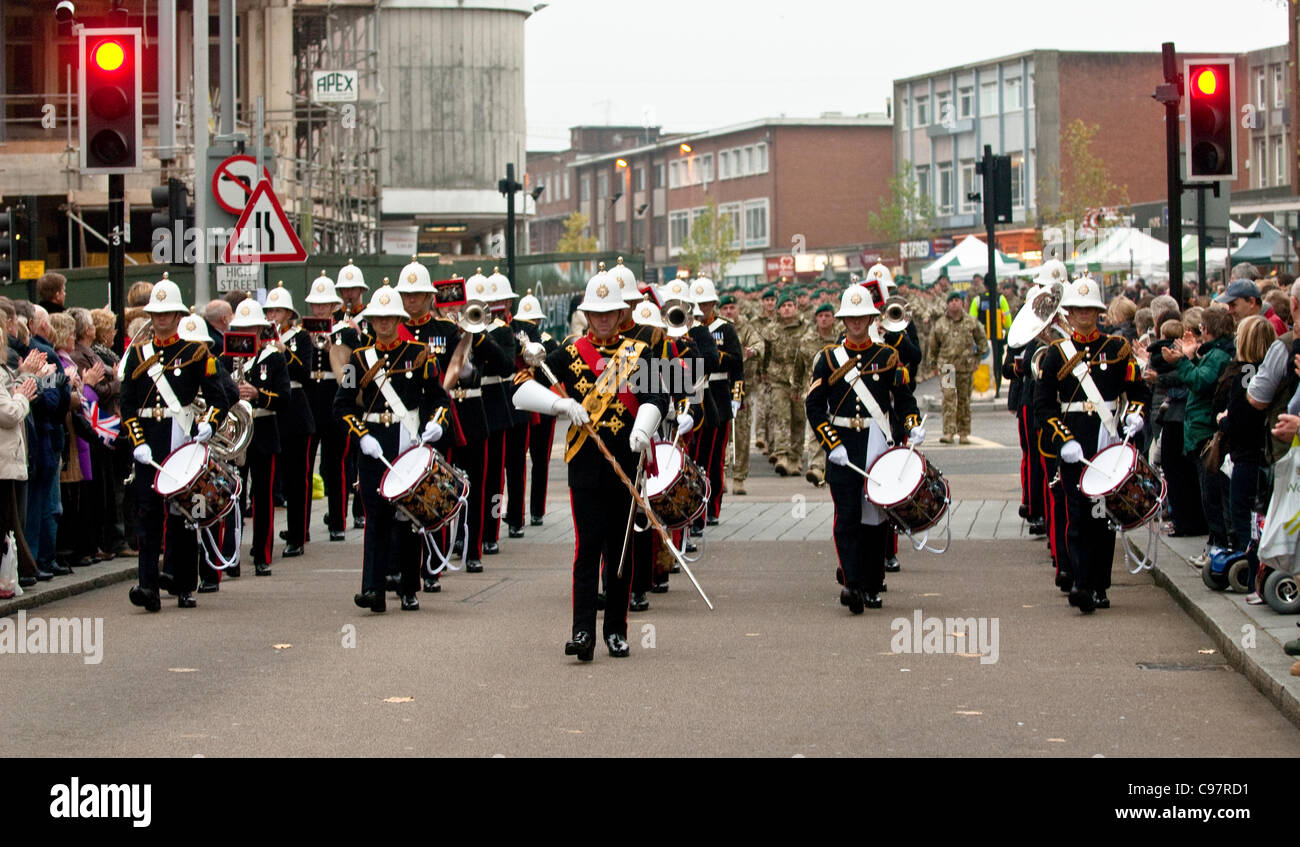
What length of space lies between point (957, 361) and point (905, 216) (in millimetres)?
57633

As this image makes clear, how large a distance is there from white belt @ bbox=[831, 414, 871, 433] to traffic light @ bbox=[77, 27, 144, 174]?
5.86 meters

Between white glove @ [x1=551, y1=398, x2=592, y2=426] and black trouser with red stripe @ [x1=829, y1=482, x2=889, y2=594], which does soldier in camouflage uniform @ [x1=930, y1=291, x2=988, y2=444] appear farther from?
white glove @ [x1=551, y1=398, x2=592, y2=426]

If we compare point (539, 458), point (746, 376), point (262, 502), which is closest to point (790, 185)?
point (746, 376)

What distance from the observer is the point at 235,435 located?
14.7 m

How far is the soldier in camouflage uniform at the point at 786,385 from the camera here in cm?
2325

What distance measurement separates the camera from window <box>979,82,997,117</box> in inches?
3371

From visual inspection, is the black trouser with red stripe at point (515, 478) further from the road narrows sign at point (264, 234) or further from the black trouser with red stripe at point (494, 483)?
the road narrows sign at point (264, 234)

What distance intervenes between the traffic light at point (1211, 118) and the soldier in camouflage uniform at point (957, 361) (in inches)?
387

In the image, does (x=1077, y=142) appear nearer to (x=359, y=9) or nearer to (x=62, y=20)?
(x=359, y=9)

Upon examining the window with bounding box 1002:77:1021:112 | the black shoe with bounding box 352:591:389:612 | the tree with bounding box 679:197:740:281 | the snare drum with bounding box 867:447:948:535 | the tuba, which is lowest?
the black shoe with bounding box 352:591:389:612

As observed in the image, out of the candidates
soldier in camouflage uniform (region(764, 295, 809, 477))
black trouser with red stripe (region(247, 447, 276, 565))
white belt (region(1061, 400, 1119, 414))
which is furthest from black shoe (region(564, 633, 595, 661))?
soldier in camouflage uniform (region(764, 295, 809, 477))

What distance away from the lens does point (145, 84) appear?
126 ft
